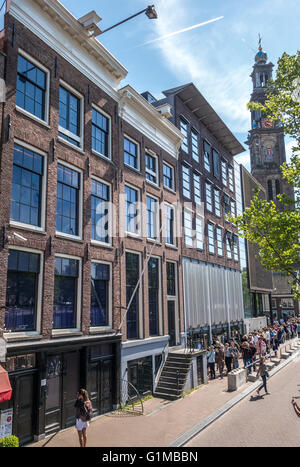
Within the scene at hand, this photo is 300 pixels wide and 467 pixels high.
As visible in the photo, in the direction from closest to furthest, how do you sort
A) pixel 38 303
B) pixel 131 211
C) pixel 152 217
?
pixel 38 303 → pixel 131 211 → pixel 152 217

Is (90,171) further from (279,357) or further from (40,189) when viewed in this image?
(279,357)

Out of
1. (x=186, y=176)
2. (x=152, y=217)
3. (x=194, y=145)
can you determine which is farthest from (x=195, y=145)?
(x=152, y=217)

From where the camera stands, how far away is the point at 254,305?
37.2m

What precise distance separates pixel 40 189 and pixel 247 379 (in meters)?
14.6

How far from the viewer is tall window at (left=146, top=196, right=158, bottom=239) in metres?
20.5

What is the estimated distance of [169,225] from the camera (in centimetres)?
2267

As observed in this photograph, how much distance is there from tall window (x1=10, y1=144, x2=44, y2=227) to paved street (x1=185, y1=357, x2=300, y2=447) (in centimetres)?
916

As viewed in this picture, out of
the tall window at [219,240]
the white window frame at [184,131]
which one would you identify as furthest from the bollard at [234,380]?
the white window frame at [184,131]

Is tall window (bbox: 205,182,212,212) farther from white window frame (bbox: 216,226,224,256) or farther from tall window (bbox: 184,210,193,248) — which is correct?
tall window (bbox: 184,210,193,248)

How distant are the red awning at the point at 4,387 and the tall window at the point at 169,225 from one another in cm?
1317

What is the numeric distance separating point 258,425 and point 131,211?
11157 millimetres

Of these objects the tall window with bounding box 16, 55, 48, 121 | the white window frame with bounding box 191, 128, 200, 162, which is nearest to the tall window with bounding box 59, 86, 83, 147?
the tall window with bounding box 16, 55, 48, 121

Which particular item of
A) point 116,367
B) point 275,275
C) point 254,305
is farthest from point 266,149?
point 116,367

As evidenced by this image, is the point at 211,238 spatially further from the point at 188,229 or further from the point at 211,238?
the point at 188,229
